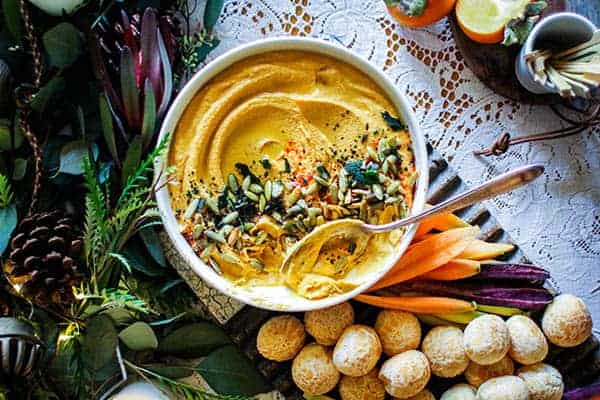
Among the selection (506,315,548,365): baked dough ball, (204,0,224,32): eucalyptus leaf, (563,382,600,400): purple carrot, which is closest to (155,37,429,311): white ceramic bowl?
(204,0,224,32): eucalyptus leaf

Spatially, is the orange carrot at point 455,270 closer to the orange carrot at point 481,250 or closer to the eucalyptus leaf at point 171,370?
the orange carrot at point 481,250

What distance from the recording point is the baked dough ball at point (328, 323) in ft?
4.19

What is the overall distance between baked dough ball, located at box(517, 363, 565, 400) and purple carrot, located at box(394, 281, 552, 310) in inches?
3.7

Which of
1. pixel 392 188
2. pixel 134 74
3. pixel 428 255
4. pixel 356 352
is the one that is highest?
A: pixel 134 74

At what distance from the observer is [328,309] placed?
4.22 ft

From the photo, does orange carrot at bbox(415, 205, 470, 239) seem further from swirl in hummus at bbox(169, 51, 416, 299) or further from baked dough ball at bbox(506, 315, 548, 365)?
baked dough ball at bbox(506, 315, 548, 365)

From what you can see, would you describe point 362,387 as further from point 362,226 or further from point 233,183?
point 233,183

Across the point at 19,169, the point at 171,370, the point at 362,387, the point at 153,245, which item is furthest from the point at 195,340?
the point at 19,169

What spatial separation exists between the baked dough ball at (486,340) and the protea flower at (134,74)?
549 mm

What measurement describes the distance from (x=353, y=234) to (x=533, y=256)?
1.07 feet

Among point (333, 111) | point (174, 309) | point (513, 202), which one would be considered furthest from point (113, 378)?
point (513, 202)

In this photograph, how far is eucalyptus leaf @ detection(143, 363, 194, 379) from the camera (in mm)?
1320

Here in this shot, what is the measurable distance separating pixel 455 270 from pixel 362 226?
0.57ft

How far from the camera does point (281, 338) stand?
4.21 ft
